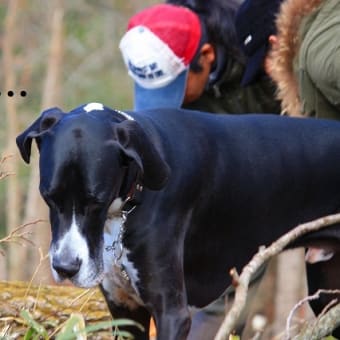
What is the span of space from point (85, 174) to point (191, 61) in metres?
2.21

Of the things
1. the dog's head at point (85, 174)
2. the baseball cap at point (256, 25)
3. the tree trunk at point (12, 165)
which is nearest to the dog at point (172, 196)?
the dog's head at point (85, 174)

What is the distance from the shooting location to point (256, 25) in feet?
20.5

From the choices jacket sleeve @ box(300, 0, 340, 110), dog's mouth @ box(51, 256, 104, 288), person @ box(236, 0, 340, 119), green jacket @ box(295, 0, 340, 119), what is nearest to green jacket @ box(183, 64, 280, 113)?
person @ box(236, 0, 340, 119)

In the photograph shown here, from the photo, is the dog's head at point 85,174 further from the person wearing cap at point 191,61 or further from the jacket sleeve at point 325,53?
the person wearing cap at point 191,61

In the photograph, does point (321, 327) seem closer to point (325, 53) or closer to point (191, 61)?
point (325, 53)

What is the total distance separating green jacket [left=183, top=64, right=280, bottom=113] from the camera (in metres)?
6.64

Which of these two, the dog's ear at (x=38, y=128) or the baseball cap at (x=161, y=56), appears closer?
the dog's ear at (x=38, y=128)

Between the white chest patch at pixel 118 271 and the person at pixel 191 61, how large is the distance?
5.14ft

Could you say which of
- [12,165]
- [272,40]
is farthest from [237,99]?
[12,165]

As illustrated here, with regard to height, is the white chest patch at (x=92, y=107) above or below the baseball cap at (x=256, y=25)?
above

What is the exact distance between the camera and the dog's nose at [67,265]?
4.33 metres

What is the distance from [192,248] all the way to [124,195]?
53cm

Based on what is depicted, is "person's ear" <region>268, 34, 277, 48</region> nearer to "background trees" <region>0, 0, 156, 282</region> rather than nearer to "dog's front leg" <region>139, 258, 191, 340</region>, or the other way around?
"dog's front leg" <region>139, 258, 191, 340</region>

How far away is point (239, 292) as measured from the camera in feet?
13.8
